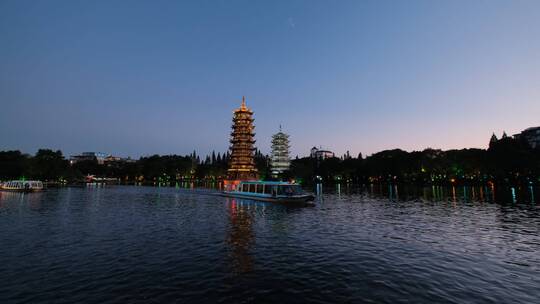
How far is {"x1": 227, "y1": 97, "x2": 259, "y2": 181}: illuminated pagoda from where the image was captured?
106125 mm

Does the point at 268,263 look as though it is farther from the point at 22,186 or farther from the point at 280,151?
the point at 280,151

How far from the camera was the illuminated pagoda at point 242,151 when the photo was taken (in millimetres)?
106125

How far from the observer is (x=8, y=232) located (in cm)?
2452

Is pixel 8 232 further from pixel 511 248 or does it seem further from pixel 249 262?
pixel 511 248

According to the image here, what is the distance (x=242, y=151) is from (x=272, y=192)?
55.5 m

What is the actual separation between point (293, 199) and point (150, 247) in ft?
106

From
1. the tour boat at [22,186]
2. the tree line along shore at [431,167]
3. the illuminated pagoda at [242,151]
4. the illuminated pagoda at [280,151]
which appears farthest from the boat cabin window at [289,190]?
the illuminated pagoda at [280,151]

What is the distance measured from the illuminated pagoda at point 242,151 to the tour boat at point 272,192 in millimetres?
38704

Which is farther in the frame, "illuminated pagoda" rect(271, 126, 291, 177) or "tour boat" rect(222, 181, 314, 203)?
"illuminated pagoda" rect(271, 126, 291, 177)

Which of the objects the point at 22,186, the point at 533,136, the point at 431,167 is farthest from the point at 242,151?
the point at 533,136

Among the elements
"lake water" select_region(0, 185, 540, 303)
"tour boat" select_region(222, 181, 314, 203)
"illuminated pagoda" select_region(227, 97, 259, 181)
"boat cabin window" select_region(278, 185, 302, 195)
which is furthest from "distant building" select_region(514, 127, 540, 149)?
"lake water" select_region(0, 185, 540, 303)

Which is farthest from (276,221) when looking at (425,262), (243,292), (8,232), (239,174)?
(239,174)

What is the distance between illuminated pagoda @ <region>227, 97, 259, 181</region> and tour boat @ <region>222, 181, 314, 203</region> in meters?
38.7

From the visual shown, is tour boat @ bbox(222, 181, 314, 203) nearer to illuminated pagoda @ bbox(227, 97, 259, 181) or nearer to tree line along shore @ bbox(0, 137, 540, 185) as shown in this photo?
illuminated pagoda @ bbox(227, 97, 259, 181)
